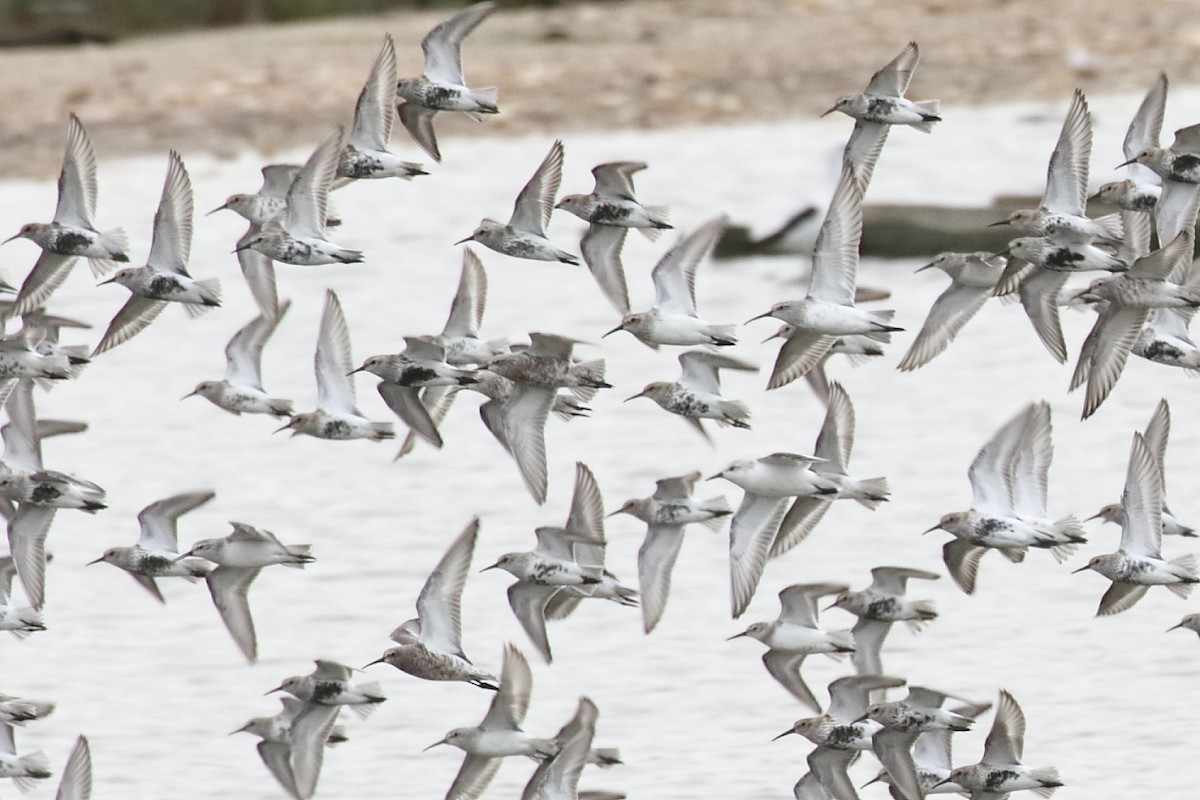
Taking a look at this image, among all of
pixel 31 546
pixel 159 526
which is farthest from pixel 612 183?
pixel 31 546

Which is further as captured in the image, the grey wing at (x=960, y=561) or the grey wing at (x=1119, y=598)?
the grey wing at (x=960, y=561)

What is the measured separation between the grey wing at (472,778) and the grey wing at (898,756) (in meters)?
1.48

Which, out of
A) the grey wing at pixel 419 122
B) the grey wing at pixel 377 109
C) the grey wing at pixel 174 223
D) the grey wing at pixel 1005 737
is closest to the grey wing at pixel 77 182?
the grey wing at pixel 174 223

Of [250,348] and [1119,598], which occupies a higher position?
[250,348]

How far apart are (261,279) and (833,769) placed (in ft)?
10.2

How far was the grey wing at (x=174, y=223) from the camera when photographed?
31.9ft

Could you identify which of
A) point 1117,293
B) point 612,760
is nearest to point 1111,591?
point 1117,293

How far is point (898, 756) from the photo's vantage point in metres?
9.74

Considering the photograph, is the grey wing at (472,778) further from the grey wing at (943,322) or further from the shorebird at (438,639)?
the grey wing at (943,322)

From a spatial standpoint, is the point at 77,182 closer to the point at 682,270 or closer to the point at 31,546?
the point at 31,546

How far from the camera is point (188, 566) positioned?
34.9ft

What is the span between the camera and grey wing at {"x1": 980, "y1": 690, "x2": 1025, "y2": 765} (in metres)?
9.70

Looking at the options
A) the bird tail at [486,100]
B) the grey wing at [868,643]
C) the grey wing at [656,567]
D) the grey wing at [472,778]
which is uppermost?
the bird tail at [486,100]

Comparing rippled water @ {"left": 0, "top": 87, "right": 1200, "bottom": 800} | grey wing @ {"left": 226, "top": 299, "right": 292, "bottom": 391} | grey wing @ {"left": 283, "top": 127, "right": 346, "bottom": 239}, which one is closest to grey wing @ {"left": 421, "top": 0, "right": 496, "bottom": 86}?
grey wing @ {"left": 283, "top": 127, "right": 346, "bottom": 239}
